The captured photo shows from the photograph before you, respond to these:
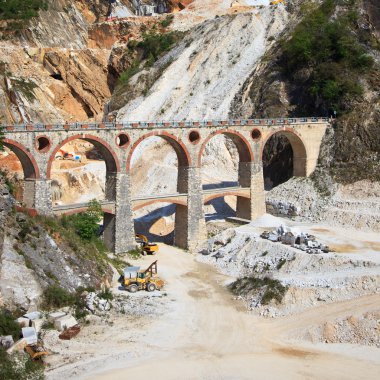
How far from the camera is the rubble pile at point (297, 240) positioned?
42.2m

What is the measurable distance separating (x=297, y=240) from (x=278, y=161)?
25523mm

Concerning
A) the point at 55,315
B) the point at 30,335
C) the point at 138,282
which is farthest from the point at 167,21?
the point at 30,335

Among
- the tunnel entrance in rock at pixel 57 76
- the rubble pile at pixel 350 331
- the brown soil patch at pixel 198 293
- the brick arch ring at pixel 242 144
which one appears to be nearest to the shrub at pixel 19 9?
the tunnel entrance in rock at pixel 57 76

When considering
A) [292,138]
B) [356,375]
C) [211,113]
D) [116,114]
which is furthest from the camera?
[116,114]

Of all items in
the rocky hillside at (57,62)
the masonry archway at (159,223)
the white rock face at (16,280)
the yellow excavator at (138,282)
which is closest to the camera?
the white rock face at (16,280)

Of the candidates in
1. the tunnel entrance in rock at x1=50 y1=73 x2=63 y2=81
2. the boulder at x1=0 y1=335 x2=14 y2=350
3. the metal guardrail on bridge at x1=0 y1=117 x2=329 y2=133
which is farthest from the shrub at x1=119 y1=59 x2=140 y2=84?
the boulder at x1=0 y1=335 x2=14 y2=350

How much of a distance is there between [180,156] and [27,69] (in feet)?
145

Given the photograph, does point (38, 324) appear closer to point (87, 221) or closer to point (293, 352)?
point (87, 221)

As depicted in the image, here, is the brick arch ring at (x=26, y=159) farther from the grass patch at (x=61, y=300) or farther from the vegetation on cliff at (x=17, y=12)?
the vegetation on cliff at (x=17, y=12)

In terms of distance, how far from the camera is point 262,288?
126 ft

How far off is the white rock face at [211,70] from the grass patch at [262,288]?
42.6 m

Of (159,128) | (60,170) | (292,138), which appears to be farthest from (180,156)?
(60,170)

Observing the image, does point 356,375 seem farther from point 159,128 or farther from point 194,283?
point 159,128

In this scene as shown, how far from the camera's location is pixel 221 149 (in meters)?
73.3
